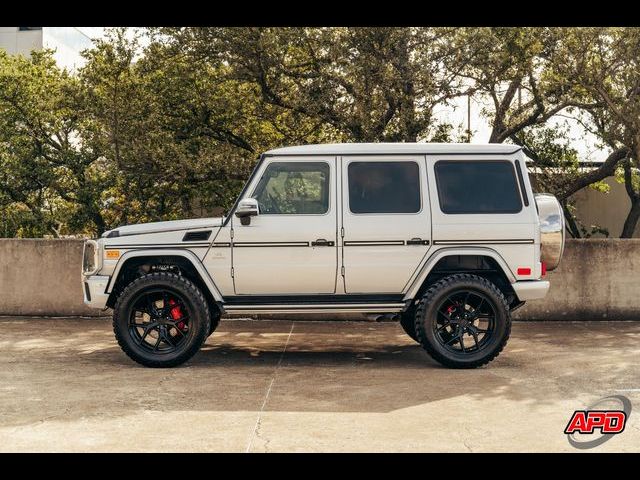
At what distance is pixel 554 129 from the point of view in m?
13.9

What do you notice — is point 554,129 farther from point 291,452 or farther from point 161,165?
point 291,452

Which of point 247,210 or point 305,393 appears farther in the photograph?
point 247,210

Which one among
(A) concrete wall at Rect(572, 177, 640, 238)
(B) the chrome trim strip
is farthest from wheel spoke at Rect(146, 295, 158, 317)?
(A) concrete wall at Rect(572, 177, 640, 238)

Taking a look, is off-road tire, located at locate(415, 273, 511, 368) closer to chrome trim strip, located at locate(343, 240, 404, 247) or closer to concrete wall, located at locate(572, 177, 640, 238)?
chrome trim strip, located at locate(343, 240, 404, 247)

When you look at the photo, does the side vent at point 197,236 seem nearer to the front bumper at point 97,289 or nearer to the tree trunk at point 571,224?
the front bumper at point 97,289

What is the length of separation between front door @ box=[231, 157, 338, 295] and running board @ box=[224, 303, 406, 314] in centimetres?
14

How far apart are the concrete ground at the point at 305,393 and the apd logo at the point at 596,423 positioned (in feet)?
0.26

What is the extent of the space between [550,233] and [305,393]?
3147 mm

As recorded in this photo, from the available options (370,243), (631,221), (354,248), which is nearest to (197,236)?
(354,248)

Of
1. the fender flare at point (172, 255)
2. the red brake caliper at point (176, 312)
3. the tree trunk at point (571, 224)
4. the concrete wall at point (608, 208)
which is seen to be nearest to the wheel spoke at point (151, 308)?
the red brake caliper at point (176, 312)

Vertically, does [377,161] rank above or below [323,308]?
above

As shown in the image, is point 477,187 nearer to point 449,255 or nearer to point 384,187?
point 449,255

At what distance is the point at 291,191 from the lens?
9.30 metres

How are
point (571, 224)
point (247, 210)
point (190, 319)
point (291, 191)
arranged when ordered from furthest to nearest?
1. point (571, 224)
2. point (291, 191)
3. point (190, 319)
4. point (247, 210)
